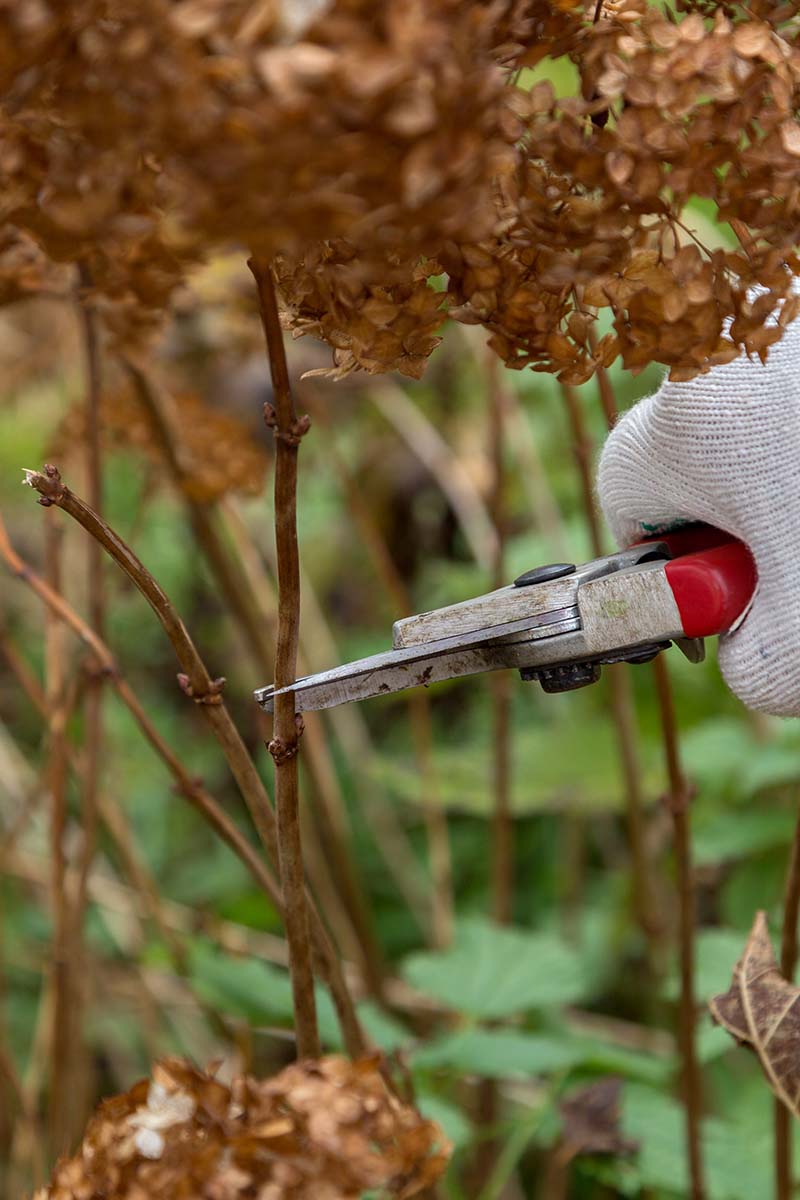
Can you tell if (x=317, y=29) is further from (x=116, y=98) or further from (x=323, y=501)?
(x=323, y=501)

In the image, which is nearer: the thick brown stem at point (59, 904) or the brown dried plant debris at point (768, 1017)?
the brown dried plant debris at point (768, 1017)

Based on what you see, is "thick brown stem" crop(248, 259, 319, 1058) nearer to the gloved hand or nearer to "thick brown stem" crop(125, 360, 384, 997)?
the gloved hand

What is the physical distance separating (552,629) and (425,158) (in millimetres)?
194

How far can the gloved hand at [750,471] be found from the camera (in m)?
0.46

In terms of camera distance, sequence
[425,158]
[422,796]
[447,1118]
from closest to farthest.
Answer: [425,158], [447,1118], [422,796]

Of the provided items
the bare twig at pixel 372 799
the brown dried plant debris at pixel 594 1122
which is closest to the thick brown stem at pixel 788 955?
the brown dried plant debris at pixel 594 1122

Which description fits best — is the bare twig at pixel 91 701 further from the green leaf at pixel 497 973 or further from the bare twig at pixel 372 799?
the bare twig at pixel 372 799

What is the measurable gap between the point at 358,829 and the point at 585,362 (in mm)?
1389

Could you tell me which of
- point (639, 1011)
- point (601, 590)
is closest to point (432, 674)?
point (601, 590)

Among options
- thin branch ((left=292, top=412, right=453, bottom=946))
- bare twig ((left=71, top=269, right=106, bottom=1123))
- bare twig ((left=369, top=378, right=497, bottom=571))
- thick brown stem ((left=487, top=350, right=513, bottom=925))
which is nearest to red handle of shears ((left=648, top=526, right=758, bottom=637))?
bare twig ((left=71, top=269, right=106, bottom=1123))

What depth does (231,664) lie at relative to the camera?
203cm

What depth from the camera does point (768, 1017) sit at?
534 mm

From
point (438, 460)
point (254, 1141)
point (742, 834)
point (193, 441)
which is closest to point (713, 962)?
point (742, 834)

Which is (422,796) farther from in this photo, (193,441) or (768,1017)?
(768,1017)
